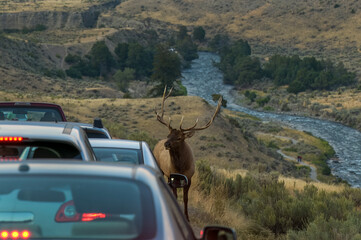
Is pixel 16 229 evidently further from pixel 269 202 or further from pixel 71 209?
pixel 269 202

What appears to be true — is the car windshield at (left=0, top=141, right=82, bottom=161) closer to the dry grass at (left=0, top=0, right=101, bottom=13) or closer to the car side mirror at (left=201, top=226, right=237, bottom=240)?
the car side mirror at (left=201, top=226, right=237, bottom=240)

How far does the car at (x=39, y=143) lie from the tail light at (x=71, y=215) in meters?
0.95

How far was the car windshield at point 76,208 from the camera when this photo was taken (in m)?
3.13

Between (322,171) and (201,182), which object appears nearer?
(201,182)

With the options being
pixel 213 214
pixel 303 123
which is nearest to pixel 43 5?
pixel 303 123

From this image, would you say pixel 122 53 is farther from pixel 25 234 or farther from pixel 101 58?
pixel 25 234

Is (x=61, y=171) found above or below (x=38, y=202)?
above

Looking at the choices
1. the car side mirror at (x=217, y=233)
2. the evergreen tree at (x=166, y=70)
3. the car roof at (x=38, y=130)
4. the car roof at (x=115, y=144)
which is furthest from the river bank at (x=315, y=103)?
the car side mirror at (x=217, y=233)

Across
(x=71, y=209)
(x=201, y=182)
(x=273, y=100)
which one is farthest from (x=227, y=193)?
(x=273, y=100)

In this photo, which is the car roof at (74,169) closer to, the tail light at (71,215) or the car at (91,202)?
the car at (91,202)

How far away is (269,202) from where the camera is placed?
479 inches

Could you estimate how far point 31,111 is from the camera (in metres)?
9.81

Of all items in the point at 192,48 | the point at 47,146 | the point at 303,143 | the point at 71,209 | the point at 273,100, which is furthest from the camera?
the point at 192,48

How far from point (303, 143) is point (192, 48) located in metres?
59.2
